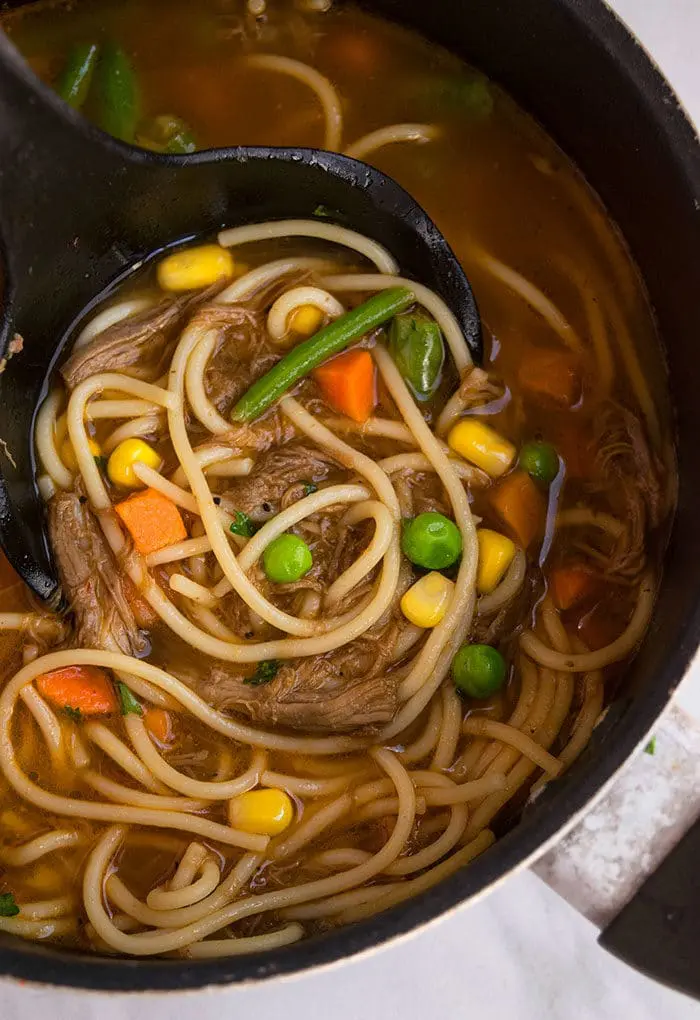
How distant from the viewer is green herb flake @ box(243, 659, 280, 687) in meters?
3.55

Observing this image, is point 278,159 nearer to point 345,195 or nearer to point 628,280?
point 345,195

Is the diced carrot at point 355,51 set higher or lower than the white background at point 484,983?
higher

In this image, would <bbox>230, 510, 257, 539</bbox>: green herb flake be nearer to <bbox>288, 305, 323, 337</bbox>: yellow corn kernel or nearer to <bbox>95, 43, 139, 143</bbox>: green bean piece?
<bbox>288, 305, 323, 337</bbox>: yellow corn kernel

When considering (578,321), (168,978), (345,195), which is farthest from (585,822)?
(345,195)

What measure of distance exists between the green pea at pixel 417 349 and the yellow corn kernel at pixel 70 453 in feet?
3.72

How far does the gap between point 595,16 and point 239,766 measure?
108 inches

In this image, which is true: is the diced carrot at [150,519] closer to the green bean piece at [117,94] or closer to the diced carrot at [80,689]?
the diced carrot at [80,689]

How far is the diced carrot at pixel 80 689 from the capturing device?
3.58 meters

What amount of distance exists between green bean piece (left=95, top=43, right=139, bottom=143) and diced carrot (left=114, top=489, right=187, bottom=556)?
142cm

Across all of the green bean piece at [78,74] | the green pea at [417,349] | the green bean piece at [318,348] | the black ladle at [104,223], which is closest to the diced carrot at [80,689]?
the black ladle at [104,223]

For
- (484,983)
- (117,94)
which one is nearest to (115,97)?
(117,94)

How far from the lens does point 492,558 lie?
3.54 meters

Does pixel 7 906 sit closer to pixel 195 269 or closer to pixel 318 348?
pixel 318 348

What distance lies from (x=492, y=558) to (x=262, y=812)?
1154 mm
